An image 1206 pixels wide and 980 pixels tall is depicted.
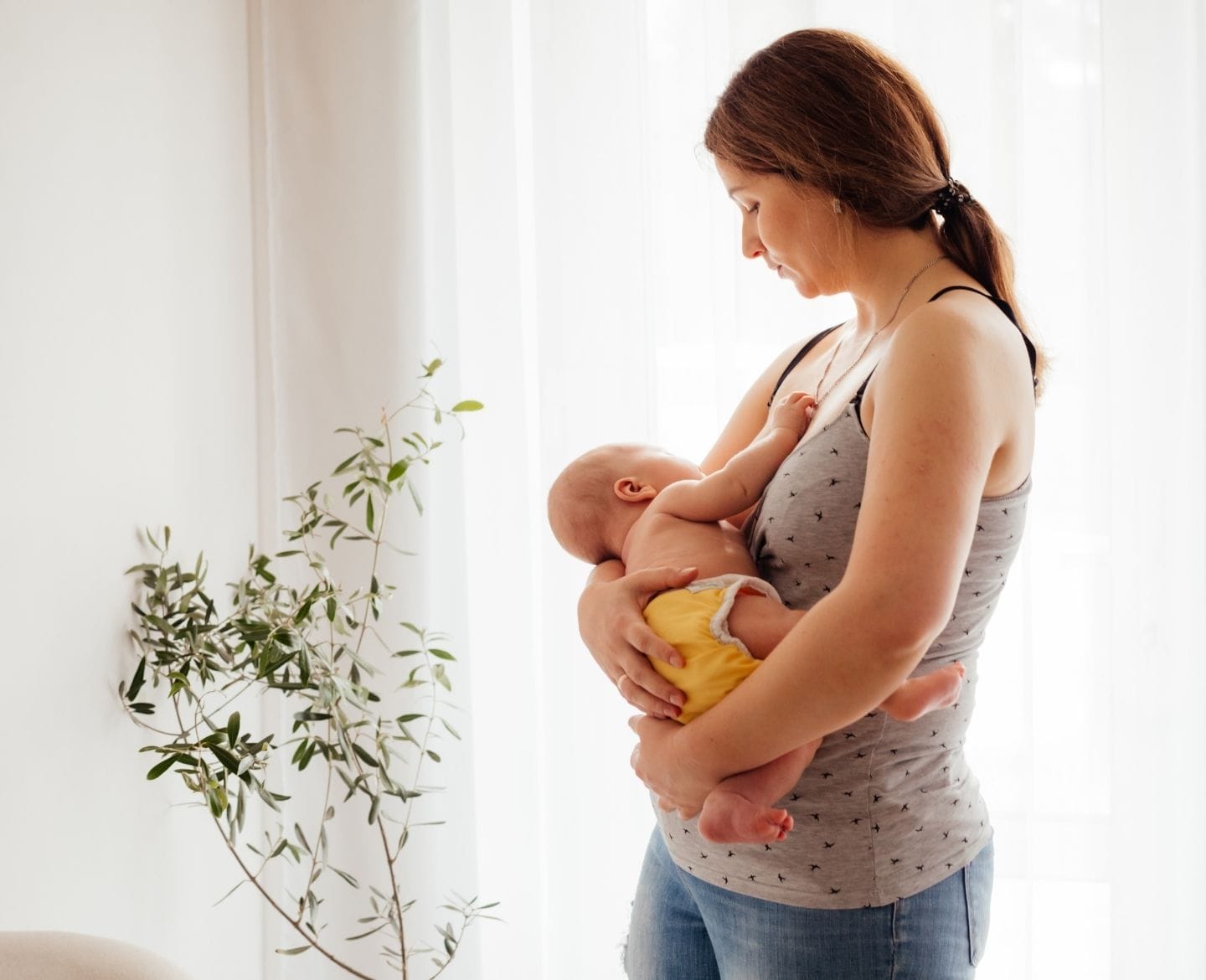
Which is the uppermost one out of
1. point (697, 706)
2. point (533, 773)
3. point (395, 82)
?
point (395, 82)

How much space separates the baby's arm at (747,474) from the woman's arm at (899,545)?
244 millimetres

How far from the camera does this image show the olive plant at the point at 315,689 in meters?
1.55

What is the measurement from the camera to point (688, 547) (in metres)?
1.18

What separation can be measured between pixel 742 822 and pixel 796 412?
0.49 m

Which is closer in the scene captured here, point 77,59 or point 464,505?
point 77,59

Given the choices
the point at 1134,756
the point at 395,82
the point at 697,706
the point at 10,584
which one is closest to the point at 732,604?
the point at 697,706

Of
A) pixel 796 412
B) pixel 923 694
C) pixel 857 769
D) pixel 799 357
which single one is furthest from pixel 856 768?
pixel 799 357

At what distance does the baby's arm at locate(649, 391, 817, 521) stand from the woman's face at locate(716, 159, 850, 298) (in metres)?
0.14

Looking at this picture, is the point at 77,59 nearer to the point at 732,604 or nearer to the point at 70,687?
the point at 70,687

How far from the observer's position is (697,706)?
3.43ft

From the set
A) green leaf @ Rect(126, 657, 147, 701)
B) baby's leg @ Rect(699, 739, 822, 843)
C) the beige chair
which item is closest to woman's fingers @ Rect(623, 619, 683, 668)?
baby's leg @ Rect(699, 739, 822, 843)

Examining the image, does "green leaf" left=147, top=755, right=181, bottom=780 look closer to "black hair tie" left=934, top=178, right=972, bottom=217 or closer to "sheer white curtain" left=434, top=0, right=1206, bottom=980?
"sheer white curtain" left=434, top=0, right=1206, bottom=980

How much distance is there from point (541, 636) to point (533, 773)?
0.28m

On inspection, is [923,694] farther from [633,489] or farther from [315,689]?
[315,689]
